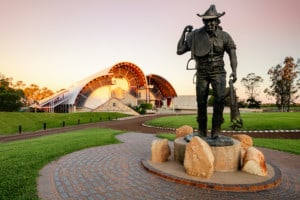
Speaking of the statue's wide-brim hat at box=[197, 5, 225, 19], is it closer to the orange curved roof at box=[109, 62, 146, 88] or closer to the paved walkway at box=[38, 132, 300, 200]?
the paved walkway at box=[38, 132, 300, 200]

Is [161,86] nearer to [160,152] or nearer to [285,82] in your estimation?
[285,82]

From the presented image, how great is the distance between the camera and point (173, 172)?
216 inches

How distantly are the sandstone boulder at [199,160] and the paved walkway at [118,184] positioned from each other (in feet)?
1.68

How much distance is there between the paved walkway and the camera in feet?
14.1

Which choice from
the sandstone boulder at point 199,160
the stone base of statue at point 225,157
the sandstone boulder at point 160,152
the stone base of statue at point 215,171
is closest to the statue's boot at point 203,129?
the stone base of statue at point 215,171

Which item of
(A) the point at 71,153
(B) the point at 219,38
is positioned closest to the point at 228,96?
(B) the point at 219,38

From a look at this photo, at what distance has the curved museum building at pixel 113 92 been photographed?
4528 centimetres

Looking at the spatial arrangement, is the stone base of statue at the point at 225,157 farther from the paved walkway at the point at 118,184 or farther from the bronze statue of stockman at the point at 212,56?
the paved walkway at the point at 118,184

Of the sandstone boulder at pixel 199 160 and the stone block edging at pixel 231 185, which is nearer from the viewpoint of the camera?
the stone block edging at pixel 231 185

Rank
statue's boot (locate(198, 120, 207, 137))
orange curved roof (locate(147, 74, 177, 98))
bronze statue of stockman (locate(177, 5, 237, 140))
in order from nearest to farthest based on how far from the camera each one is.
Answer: bronze statue of stockman (locate(177, 5, 237, 140)), statue's boot (locate(198, 120, 207, 137)), orange curved roof (locate(147, 74, 177, 98))

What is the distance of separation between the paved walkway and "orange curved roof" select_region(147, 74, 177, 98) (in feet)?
172

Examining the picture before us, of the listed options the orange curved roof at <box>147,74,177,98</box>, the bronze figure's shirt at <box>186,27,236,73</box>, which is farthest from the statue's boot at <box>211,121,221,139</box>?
the orange curved roof at <box>147,74,177,98</box>

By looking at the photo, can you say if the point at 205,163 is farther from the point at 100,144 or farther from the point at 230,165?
the point at 100,144

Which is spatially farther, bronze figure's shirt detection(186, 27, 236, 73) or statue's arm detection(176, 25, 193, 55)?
statue's arm detection(176, 25, 193, 55)
